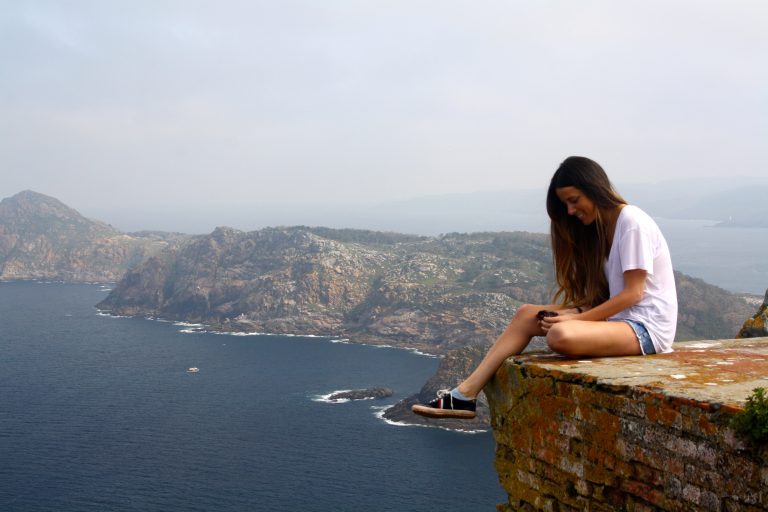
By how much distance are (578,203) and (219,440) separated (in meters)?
97.3

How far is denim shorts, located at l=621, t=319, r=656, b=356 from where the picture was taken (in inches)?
308

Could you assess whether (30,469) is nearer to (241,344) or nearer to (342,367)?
(342,367)

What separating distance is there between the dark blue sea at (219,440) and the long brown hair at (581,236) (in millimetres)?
70838

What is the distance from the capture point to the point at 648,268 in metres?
7.77

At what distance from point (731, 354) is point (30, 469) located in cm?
9634

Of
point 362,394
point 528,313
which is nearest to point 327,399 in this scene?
point 362,394

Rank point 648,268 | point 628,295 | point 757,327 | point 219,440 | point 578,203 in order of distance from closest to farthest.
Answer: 1. point 648,268
2. point 628,295
3. point 578,203
4. point 757,327
5. point 219,440

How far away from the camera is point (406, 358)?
16525 centimetres

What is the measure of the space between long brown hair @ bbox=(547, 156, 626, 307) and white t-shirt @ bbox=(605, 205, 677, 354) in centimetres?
36

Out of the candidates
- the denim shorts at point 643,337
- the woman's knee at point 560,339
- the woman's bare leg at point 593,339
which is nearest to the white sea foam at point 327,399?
the denim shorts at point 643,337

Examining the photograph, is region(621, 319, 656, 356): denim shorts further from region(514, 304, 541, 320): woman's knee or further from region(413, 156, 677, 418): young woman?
region(514, 304, 541, 320): woman's knee

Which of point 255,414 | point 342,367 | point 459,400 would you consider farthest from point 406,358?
point 459,400

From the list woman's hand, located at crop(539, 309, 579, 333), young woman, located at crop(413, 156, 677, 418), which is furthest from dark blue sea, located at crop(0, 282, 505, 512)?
woman's hand, located at crop(539, 309, 579, 333)

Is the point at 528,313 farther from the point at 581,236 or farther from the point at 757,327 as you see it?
the point at 757,327
